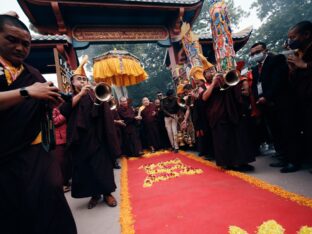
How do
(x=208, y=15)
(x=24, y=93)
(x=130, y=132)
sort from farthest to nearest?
(x=208, y=15), (x=130, y=132), (x=24, y=93)

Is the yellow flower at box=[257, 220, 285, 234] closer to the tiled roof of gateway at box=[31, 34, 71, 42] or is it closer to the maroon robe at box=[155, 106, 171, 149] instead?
the maroon robe at box=[155, 106, 171, 149]

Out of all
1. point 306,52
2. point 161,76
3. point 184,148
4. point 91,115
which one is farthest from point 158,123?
point 161,76

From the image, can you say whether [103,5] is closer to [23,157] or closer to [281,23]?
[23,157]

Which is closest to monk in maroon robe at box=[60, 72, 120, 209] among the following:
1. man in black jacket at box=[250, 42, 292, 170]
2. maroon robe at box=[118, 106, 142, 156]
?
man in black jacket at box=[250, 42, 292, 170]

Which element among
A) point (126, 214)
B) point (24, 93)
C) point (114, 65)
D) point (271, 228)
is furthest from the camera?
point (114, 65)

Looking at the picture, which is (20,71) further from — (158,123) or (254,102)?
(158,123)

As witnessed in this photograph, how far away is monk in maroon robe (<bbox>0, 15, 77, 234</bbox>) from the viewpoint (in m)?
1.34

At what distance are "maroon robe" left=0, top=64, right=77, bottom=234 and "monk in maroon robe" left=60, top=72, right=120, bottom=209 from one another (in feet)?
4.80

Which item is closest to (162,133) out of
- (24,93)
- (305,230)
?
(305,230)

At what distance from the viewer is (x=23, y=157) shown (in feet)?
4.62

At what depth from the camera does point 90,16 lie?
7.80 meters

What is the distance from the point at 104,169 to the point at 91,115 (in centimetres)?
76

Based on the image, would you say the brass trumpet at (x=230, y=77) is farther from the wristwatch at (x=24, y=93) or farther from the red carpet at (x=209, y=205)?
the wristwatch at (x=24, y=93)

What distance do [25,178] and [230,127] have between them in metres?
3.17
